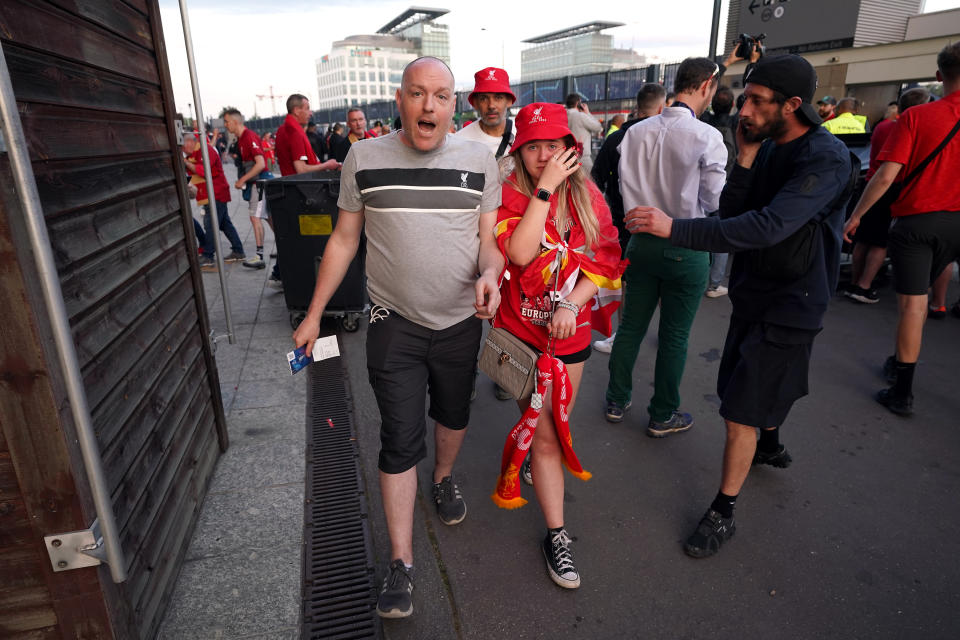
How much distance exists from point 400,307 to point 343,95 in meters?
136

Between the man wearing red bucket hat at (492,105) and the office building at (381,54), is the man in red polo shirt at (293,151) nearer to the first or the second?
the man wearing red bucket hat at (492,105)

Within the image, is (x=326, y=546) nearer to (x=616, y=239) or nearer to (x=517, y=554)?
(x=517, y=554)

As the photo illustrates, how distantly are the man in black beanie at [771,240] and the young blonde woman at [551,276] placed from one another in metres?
0.23

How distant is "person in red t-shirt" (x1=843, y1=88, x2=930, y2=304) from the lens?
19.4 feet

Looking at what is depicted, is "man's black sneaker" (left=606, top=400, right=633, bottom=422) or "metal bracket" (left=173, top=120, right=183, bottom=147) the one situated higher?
"metal bracket" (left=173, top=120, right=183, bottom=147)

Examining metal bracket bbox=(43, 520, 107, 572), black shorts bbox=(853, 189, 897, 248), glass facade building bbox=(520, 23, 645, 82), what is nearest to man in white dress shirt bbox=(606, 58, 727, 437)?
metal bracket bbox=(43, 520, 107, 572)

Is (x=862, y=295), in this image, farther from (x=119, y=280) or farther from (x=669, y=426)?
(x=119, y=280)

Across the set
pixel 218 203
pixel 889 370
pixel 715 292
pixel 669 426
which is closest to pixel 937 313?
pixel 889 370

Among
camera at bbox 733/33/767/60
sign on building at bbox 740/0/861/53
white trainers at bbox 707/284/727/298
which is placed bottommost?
white trainers at bbox 707/284/727/298

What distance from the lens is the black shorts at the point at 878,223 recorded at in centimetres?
599

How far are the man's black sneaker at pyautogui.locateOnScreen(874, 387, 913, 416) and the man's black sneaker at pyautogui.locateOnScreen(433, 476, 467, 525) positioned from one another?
3035 millimetres

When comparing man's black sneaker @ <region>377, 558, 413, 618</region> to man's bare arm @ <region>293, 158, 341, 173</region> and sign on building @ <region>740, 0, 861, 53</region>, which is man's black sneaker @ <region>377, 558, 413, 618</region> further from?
sign on building @ <region>740, 0, 861, 53</region>

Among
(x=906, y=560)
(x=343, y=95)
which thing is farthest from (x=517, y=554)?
(x=343, y=95)

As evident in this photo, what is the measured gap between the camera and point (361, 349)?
516cm
